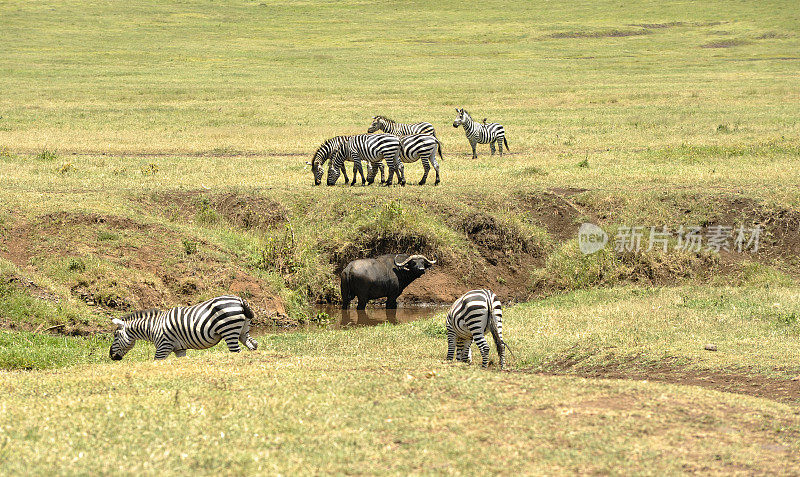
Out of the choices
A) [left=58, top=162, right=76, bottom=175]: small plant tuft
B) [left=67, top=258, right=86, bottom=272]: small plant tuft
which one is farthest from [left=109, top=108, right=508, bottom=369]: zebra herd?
[left=58, top=162, right=76, bottom=175]: small plant tuft

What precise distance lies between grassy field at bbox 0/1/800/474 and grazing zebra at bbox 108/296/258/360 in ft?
1.55

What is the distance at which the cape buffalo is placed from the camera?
19.2 m

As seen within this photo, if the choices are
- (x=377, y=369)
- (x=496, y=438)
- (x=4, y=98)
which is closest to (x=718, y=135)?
(x=377, y=369)

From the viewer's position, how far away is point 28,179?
24062 millimetres

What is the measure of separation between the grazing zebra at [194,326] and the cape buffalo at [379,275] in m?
6.09

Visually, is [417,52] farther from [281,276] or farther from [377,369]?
[377,369]

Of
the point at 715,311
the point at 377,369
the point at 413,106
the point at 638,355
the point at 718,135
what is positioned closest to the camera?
the point at 377,369

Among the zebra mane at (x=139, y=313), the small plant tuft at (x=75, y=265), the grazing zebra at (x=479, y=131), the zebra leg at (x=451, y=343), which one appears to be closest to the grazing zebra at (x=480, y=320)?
the zebra leg at (x=451, y=343)

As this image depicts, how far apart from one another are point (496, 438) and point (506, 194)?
14960 millimetres

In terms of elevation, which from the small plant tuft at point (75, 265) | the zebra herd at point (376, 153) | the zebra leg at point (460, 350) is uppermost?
the zebra herd at point (376, 153)

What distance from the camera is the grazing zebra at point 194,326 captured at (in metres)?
13.0

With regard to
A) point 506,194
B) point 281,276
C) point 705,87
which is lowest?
point 281,276

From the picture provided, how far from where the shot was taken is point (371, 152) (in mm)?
23672

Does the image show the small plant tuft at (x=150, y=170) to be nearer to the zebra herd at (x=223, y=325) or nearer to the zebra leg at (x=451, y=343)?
the zebra herd at (x=223, y=325)
